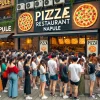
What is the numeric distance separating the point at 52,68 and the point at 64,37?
10200 millimetres

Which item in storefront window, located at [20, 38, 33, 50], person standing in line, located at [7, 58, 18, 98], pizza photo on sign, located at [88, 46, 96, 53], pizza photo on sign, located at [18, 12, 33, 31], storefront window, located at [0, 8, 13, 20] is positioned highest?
storefront window, located at [0, 8, 13, 20]

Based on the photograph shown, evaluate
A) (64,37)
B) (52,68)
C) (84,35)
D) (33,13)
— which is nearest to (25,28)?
(33,13)

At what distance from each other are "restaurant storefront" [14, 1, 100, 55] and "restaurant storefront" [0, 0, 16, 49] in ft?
4.43

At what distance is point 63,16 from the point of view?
60.8ft

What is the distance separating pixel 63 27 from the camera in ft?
61.5

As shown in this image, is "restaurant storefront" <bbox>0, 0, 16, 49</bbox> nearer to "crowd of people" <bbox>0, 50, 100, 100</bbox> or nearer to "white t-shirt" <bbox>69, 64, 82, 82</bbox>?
"crowd of people" <bbox>0, 50, 100, 100</bbox>

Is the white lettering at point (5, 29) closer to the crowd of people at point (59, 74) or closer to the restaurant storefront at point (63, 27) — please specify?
the restaurant storefront at point (63, 27)

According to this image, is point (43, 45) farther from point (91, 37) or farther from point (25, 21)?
point (91, 37)

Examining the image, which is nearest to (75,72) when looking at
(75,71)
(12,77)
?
(75,71)

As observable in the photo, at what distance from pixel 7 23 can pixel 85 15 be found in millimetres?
10543

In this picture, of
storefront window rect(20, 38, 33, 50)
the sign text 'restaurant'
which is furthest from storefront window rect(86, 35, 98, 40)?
storefront window rect(20, 38, 33, 50)

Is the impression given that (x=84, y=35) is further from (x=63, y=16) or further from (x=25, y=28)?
(x=25, y=28)

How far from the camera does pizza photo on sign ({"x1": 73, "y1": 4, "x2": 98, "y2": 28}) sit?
55.2ft

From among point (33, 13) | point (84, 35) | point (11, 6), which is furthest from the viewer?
point (11, 6)
